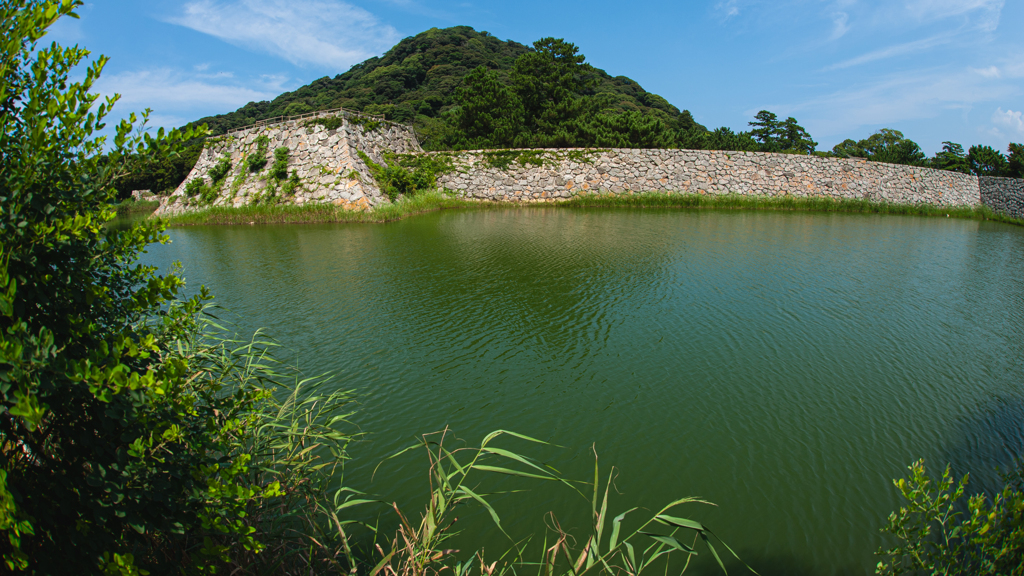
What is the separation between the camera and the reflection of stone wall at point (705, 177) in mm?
24938

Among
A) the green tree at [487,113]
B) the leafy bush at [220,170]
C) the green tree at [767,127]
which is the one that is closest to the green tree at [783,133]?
the green tree at [767,127]

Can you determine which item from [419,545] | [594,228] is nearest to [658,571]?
[419,545]

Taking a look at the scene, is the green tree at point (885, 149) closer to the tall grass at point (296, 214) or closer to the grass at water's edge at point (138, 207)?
the tall grass at point (296, 214)

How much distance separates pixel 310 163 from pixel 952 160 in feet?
111

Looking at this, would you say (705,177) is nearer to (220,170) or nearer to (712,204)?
(712,204)

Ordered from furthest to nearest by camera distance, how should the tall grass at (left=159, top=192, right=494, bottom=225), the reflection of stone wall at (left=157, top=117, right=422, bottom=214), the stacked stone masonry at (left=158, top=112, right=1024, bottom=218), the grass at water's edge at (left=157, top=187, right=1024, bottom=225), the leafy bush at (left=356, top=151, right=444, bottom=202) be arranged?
the stacked stone masonry at (left=158, top=112, right=1024, bottom=218) < the grass at water's edge at (left=157, top=187, right=1024, bottom=225) < the leafy bush at (left=356, top=151, right=444, bottom=202) < the reflection of stone wall at (left=157, top=117, right=422, bottom=214) < the tall grass at (left=159, top=192, right=494, bottom=225)

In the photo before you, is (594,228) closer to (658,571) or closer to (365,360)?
(365,360)

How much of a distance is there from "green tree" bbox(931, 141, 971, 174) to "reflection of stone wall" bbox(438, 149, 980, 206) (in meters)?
1.57

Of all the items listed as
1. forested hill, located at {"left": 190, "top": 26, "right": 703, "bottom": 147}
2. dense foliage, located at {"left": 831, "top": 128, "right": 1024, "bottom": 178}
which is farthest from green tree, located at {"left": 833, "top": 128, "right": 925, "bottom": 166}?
forested hill, located at {"left": 190, "top": 26, "right": 703, "bottom": 147}

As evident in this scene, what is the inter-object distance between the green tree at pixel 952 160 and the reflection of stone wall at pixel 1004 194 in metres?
1.62

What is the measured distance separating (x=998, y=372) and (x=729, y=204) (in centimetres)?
1911

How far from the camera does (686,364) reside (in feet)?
17.3

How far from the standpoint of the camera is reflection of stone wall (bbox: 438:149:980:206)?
982 inches

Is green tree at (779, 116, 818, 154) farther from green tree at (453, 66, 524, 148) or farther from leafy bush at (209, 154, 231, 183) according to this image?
leafy bush at (209, 154, 231, 183)
